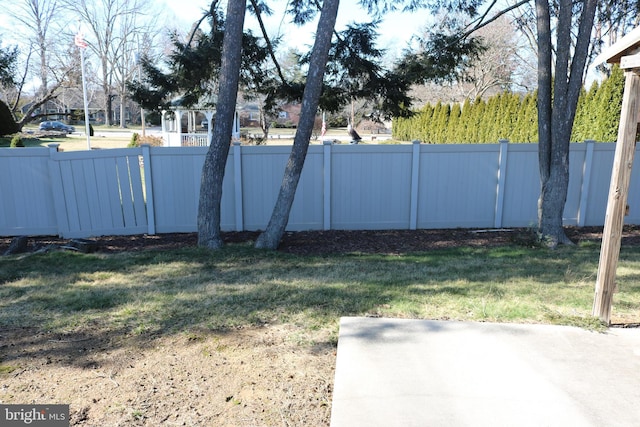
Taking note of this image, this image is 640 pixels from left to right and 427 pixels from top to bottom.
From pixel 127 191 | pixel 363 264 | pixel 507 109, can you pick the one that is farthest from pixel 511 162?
pixel 507 109

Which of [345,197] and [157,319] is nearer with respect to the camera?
[157,319]

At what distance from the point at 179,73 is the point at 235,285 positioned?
15.4ft

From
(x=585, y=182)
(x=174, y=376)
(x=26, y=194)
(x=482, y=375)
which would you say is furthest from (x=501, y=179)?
(x=26, y=194)

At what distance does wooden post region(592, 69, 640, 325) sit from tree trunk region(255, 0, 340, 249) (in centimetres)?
398

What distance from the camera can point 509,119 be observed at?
66.0 feet

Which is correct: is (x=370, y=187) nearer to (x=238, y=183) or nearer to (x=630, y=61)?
(x=238, y=183)

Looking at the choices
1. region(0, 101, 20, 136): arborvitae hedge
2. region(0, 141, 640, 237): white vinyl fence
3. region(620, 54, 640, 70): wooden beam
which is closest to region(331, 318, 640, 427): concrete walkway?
region(620, 54, 640, 70): wooden beam

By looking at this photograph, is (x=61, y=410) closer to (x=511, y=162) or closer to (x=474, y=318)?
(x=474, y=318)

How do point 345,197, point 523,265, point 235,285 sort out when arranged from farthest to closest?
point 345,197 → point 523,265 → point 235,285

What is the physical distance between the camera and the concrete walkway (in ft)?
9.02

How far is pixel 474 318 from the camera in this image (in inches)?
164

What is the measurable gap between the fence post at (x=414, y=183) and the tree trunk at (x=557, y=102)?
2.02m

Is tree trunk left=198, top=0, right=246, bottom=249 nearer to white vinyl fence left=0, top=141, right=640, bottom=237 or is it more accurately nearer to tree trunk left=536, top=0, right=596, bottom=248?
white vinyl fence left=0, top=141, right=640, bottom=237

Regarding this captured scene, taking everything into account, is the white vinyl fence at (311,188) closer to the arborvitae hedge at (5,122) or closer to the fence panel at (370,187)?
the fence panel at (370,187)
